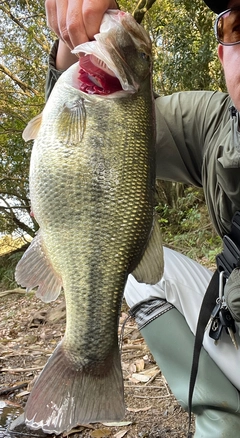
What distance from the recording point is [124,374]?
360 cm

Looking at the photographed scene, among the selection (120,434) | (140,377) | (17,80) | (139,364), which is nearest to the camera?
(120,434)

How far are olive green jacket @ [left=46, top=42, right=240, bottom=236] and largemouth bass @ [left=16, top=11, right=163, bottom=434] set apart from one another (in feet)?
2.49

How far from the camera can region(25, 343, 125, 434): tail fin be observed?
4.38ft

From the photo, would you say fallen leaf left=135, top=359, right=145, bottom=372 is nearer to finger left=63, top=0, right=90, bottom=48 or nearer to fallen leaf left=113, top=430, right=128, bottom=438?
fallen leaf left=113, top=430, right=128, bottom=438

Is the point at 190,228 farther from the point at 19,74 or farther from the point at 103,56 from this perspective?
→ the point at 103,56

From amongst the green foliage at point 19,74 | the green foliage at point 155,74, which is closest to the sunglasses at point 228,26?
the green foliage at point 155,74

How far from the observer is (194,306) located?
2.46 metres

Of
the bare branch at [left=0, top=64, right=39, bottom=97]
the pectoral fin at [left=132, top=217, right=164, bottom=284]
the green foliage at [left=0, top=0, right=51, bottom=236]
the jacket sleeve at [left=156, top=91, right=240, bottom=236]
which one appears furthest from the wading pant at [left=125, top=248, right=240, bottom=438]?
the bare branch at [left=0, top=64, right=39, bottom=97]

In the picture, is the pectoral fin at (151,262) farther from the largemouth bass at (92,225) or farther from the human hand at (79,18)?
the human hand at (79,18)

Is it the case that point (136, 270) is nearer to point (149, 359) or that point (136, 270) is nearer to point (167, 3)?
point (149, 359)

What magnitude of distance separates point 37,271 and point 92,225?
0.23 meters

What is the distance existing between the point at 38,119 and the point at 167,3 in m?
7.03

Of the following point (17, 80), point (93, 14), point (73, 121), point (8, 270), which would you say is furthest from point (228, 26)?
point (17, 80)

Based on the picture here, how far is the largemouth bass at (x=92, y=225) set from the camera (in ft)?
4.65
